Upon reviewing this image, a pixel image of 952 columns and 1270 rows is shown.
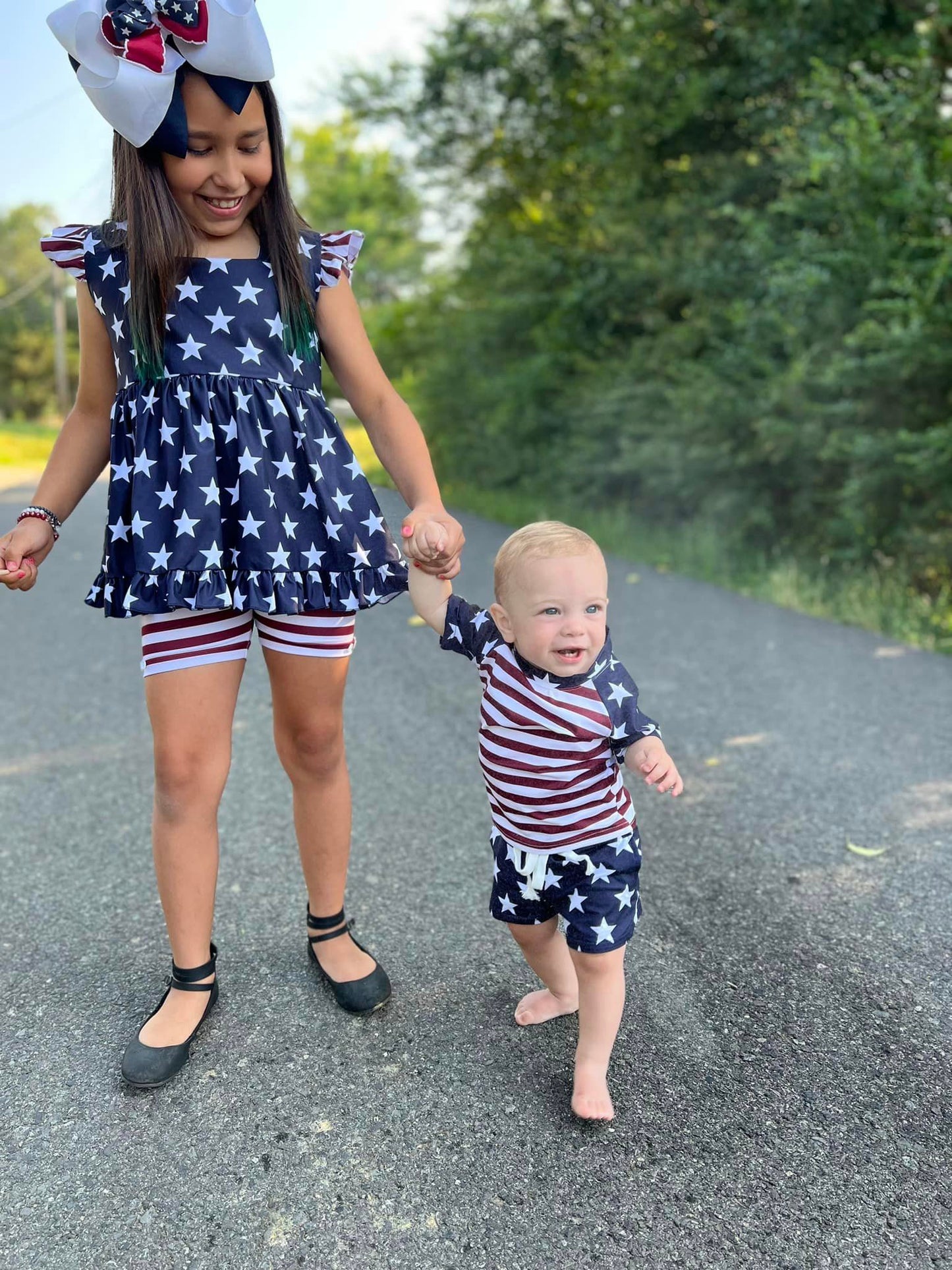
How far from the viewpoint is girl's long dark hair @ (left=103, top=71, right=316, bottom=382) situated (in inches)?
77.5

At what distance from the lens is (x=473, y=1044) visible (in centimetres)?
220

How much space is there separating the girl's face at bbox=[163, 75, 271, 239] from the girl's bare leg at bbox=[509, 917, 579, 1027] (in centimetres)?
146

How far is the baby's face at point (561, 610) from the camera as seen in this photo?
1883 millimetres

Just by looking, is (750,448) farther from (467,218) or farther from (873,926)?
(467,218)

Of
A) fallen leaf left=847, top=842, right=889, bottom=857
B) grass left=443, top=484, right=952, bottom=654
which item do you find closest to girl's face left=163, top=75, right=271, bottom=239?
fallen leaf left=847, top=842, right=889, bottom=857

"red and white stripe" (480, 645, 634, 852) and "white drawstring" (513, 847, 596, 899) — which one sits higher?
A: "red and white stripe" (480, 645, 634, 852)

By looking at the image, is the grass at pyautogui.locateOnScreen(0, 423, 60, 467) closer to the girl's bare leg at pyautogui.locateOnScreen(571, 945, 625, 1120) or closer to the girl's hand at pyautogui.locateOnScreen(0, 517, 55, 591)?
the girl's hand at pyautogui.locateOnScreen(0, 517, 55, 591)

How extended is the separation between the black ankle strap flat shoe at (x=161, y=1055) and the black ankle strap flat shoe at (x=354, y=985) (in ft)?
0.90

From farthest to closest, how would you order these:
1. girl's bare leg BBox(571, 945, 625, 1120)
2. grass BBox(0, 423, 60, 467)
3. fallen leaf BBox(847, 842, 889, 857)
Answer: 1. grass BBox(0, 423, 60, 467)
2. fallen leaf BBox(847, 842, 889, 857)
3. girl's bare leg BBox(571, 945, 625, 1120)

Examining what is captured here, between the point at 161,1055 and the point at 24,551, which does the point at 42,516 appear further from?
the point at 161,1055

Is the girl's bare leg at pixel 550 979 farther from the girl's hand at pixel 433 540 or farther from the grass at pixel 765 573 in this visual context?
the grass at pixel 765 573

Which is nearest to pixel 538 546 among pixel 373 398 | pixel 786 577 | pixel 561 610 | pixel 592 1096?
pixel 561 610

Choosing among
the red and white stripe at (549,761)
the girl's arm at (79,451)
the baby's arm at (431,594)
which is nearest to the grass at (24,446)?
the girl's arm at (79,451)

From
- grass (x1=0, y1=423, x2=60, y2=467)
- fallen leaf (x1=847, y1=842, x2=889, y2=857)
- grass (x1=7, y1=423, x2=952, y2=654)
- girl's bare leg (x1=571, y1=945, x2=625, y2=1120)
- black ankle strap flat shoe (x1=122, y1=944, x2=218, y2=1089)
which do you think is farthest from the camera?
grass (x1=0, y1=423, x2=60, y2=467)
